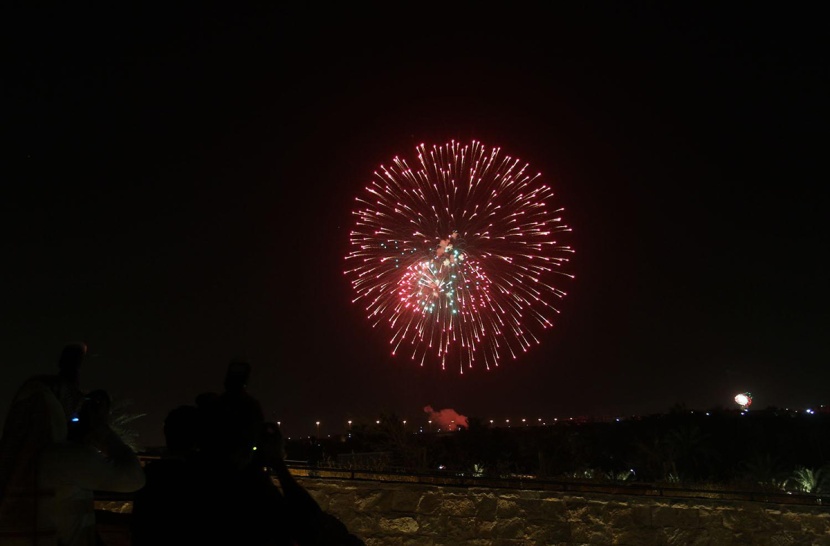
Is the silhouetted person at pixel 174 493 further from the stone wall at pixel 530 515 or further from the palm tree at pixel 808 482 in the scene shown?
the palm tree at pixel 808 482

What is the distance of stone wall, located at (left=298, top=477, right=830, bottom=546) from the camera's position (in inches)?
269

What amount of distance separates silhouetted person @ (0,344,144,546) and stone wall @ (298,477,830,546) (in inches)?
183

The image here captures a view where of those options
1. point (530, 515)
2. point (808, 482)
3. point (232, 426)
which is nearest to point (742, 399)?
point (808, 482)

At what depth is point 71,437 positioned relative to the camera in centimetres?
241

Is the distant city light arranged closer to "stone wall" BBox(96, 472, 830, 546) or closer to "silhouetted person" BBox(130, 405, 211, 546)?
"stone wall" BBox(96, 472, 830, 546)

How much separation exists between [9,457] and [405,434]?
46.0 ft

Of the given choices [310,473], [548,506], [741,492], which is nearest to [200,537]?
[310,473]

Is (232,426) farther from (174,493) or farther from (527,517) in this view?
(527,517)

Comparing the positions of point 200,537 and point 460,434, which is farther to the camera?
point 460,434

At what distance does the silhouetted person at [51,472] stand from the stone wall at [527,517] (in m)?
4.64

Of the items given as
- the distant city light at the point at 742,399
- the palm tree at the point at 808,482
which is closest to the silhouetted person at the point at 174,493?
the palm tree at the point at 808,482

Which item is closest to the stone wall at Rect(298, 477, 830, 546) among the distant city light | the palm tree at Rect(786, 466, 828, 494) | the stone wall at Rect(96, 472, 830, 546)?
the stone wall at Rect(96, 472, 830, 546)

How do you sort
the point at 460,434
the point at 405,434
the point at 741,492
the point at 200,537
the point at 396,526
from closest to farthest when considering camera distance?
the point at 200,537
the point at 396,526
the point at 741,492
the point at 405,434
the point at 460,434

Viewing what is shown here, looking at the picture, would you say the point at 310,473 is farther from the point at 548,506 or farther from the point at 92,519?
the point at 92,519
